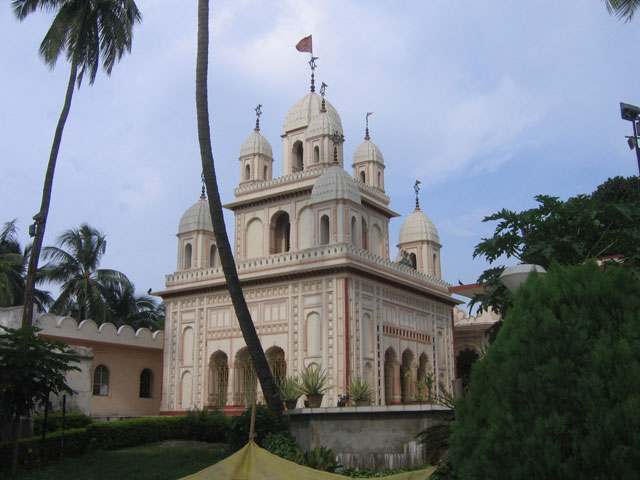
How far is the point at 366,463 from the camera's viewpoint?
38.7 ft

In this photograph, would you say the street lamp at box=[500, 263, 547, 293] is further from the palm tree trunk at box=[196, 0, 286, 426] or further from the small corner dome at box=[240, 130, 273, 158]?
the small corner dome at box=[240, 130, 273, 158]

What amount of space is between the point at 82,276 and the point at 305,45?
16.1m

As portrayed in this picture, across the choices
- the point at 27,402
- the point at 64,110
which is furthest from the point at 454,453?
the point at 64,110

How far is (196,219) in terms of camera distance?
29297 mm

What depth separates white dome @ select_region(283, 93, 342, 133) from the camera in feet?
98.9

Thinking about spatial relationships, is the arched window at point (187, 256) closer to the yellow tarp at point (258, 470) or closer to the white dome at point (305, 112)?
the white dome at point (305, 112)

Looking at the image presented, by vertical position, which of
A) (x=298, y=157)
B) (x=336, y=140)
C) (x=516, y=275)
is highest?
(x=298, y=157)

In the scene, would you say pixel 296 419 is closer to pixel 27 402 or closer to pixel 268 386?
pixel 268 386

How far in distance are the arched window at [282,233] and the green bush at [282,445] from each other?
16.1 meters

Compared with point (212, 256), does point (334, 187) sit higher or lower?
higher

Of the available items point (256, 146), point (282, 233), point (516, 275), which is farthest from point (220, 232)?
point (256, 146)

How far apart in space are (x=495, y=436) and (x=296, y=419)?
8.77 meters

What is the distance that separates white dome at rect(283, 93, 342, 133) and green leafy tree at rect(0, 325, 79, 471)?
58.3ft

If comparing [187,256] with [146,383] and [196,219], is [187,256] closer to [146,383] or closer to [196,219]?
[196,219]
